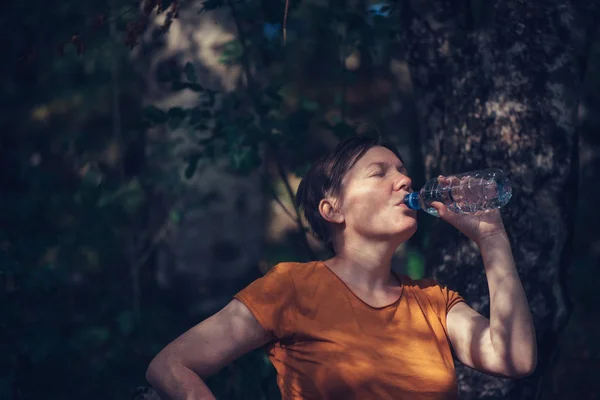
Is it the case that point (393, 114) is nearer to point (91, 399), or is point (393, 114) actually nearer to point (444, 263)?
point (444, 263)

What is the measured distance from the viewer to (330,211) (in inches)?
97.3

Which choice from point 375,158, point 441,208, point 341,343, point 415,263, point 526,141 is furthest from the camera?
point 415,263

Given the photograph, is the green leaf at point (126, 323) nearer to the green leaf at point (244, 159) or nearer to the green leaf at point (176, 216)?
the green leaf at point (176, 216)

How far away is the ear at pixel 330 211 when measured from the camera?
2451 millimetres

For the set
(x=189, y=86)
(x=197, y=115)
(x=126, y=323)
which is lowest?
(x=126, y=323)

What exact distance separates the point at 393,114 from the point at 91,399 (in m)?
2.09

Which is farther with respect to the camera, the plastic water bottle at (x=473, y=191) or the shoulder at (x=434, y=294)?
the plastic water bottle at (x=473, y=191)

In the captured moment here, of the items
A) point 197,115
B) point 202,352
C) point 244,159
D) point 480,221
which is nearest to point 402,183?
point 480,221

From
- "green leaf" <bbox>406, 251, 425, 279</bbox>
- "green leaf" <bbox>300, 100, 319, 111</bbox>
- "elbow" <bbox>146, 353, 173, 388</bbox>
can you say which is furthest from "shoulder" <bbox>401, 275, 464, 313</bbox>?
"green leaf" <bbox>300, 100, 319, 111</bbox>

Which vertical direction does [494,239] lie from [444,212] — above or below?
below

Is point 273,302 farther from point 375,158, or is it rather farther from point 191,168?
point 191,168

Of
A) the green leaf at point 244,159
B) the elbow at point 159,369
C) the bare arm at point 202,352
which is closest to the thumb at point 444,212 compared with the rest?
the bare arm at point 202,352

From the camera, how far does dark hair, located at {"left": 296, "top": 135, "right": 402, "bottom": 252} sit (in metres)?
2.45

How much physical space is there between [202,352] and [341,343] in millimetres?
380
